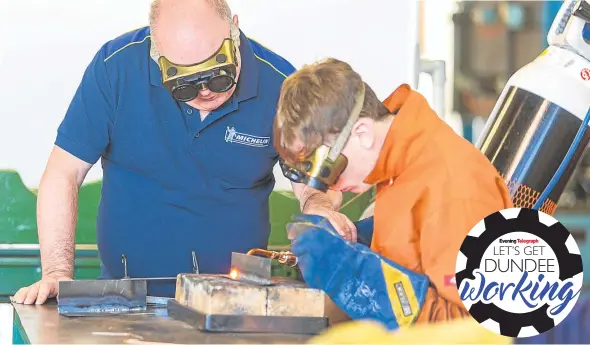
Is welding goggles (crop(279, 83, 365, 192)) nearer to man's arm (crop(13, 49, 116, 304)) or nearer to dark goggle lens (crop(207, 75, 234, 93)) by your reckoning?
dark goggle lens (crop(207, 75, 234, 93))

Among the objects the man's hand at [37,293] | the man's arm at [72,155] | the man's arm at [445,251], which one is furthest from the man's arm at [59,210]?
the man's arm at [445,251]

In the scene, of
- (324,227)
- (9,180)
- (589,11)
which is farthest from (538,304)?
(9,180)

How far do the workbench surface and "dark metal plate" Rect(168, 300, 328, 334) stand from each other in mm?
16

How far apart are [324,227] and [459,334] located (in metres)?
0.35

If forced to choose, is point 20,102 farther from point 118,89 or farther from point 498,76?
point 498,76

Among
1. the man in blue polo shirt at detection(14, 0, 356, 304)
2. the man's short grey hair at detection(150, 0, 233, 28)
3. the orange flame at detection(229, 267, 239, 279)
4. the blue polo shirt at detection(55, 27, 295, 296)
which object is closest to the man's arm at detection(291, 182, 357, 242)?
the man in blue polo shirt at detection(14, 0, 356, 304)

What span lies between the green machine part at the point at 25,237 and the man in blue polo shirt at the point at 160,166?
0.39m

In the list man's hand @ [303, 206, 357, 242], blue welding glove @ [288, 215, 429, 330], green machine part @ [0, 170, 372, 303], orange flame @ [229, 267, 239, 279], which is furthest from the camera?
green machine part @ [0, 170, 372, 303]

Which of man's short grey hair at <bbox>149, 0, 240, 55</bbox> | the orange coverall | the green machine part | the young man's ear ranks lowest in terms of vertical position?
the green machine part

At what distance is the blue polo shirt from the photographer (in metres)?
2.87

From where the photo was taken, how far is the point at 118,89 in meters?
2.87

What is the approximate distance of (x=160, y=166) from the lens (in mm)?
2918

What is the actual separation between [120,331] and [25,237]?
1.47 meters

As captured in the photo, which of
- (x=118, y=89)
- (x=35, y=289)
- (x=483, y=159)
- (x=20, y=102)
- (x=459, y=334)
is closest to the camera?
(x=459, y=334)
